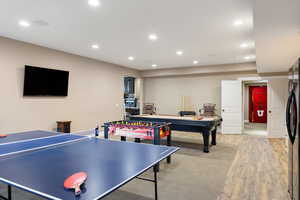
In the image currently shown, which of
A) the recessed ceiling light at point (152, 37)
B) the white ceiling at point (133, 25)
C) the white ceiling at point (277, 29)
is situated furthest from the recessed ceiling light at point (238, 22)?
the recessed ceiling light at point (152, 37)

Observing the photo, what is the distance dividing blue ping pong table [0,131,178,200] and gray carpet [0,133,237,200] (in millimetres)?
842

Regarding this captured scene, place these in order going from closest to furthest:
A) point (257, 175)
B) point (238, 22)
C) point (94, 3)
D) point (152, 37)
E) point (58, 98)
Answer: point (94, 3) < point (257, 175) < point (238, 22) < point (152, 37) < point (58, 98)

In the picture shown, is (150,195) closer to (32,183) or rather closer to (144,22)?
(32,183)

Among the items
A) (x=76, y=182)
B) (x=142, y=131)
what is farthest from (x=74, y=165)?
(x=142, y=131)

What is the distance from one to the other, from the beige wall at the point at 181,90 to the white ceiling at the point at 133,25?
245cm

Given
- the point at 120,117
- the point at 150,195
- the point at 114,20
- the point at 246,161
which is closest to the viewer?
the point at 150,195

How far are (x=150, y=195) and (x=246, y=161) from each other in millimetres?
2534

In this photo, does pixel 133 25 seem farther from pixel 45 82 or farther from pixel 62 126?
pixel 62 126

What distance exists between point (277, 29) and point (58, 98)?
5.45 metres

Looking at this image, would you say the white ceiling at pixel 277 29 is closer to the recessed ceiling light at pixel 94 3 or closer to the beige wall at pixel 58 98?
the recessed ceiling light at pixel 94 3

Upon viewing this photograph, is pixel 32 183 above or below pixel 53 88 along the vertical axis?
below

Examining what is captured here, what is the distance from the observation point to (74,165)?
4.91ft

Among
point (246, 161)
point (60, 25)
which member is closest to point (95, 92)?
point (60, 25)

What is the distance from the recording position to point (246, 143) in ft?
18.9
